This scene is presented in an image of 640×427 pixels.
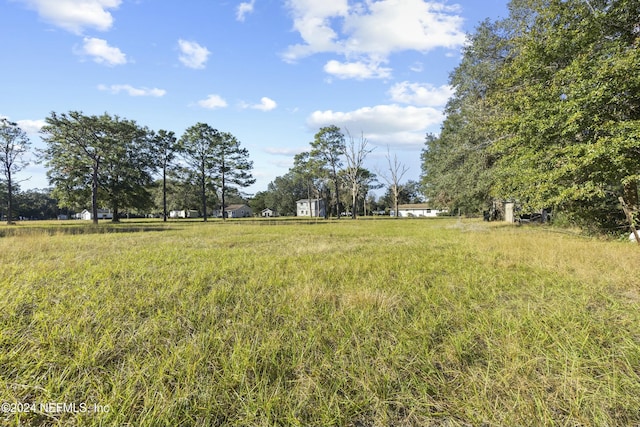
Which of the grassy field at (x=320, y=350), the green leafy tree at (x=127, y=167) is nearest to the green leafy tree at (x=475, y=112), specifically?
the grassy field at (x=320, y=350)

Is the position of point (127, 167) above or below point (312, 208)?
above

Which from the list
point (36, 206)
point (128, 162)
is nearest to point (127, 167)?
point (128, 162)

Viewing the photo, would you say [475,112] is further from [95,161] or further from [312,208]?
[312,208]

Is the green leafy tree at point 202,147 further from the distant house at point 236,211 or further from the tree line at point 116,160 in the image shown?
the distant house at point 236,211

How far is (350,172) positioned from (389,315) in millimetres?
42074

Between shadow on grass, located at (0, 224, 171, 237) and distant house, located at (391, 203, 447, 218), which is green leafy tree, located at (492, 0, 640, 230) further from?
distant house, located at (391, 203, 447, 218)

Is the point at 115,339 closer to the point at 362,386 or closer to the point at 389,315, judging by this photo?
the point at 362,386

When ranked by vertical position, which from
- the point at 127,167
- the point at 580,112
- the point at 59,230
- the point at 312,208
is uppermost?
the point at 127,167

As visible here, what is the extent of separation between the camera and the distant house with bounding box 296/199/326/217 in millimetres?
64956

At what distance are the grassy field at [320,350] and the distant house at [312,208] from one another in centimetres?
5350

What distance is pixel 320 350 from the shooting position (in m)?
2.65

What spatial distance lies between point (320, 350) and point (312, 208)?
223 ft

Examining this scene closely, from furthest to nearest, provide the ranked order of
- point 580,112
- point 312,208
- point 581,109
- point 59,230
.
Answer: point 312,208, point 59,230, point 581,109, point 580,112

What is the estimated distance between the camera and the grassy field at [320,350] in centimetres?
187
